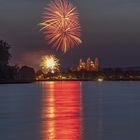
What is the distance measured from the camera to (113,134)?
2903 cm

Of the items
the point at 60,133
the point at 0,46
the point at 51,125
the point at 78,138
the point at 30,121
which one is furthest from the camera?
the point at 0,46

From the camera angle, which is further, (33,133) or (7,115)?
(7,115)

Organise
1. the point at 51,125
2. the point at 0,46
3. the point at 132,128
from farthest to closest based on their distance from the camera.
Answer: the point at 0,46
the point at 51,125
the point at 132,128

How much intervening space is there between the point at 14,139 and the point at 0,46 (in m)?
149

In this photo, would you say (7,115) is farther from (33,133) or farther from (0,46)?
(0,46)

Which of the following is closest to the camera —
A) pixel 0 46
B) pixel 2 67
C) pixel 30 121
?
pixel 30 121

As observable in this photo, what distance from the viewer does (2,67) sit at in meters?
160

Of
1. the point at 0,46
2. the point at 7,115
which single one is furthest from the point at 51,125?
the point at 0,46

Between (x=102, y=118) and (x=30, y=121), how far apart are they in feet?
15.8

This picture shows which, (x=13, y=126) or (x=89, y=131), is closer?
(x=89, y=131)

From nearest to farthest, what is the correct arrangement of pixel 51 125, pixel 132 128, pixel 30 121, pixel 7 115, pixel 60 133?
1. pixel 60 133
2. pixel 132 128
3. pixel 51 125
4. pixel 30 121
5. pixel 7 115

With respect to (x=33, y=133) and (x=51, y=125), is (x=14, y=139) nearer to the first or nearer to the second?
(x=33, y=133)

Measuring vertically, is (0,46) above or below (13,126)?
above

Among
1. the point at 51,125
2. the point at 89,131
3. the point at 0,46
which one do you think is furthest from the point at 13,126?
the point at 0,46
